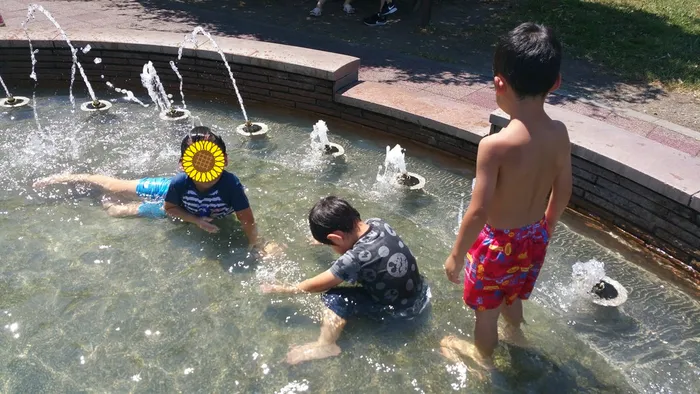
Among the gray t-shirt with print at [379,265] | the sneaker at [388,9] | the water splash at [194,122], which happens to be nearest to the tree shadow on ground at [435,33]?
the sneaker at [388,9]

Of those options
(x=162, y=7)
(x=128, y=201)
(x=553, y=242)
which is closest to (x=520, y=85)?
(x=553, y=242)

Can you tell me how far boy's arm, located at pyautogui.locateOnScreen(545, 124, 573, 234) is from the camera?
7.34 ft

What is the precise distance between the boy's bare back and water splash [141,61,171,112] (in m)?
4.54

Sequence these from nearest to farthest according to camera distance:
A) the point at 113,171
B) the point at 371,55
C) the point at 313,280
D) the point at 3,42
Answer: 1. the point at 313,280
2. the point at 113,171
3. the point at 3,42
4. the point at 371,55

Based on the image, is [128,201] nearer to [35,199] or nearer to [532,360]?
[35,199]

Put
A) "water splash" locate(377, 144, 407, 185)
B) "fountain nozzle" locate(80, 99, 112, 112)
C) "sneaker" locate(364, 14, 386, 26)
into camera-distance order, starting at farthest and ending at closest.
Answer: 1. "sneaker" locate(364, 14, 386, 26)
2. "fountain nozzle" locate(80, 99, 112, 112)
3. "water splash" locate(377, 144, 407, 185)

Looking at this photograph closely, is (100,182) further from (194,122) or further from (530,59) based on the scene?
(530,59)

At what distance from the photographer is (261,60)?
5.52m

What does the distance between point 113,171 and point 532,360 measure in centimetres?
345

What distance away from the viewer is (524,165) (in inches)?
82.7

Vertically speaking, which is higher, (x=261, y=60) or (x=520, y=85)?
(x=520, y=85)

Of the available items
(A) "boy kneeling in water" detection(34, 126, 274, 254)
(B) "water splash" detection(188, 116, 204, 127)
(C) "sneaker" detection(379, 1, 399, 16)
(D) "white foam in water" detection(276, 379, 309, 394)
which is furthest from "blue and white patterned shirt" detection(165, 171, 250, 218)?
(C) "sneaker" detection(379, 1, 399, 16)

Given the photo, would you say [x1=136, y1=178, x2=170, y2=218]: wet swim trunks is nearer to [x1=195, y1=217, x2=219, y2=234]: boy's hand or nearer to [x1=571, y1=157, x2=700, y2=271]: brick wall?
[x1=195, y1=217, x2=219, y2=234]: boy's hand

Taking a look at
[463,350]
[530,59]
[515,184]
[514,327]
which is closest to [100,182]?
[463,350]
